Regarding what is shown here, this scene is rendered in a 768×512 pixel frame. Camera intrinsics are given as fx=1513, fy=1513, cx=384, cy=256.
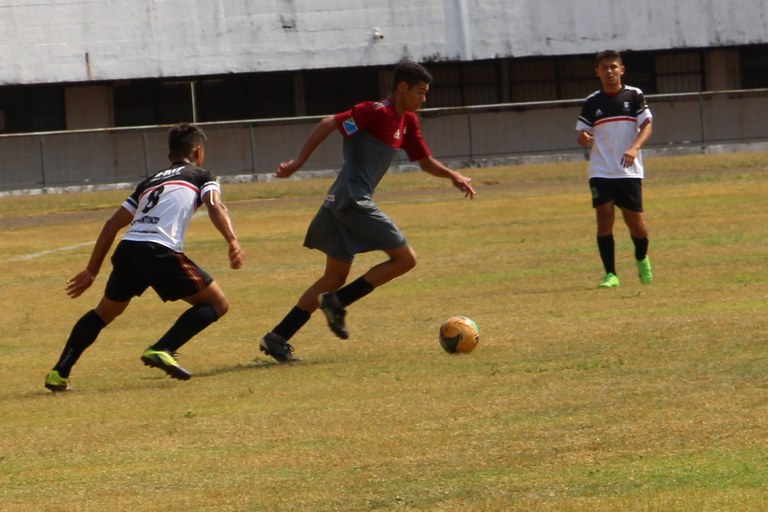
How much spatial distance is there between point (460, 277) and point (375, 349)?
4.81m

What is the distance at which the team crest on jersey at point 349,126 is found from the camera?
401 inches

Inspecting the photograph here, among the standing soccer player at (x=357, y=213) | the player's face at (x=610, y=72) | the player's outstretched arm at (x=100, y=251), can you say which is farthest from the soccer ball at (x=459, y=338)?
the player's face at (x=610, y=72)

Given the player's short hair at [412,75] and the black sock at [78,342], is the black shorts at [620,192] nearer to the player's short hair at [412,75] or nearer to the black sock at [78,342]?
the player's short hair at [412,75]

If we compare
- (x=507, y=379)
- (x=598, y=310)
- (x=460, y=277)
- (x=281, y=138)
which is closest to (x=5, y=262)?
(x=460, y=277)

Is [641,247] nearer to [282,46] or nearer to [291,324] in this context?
[291,324]

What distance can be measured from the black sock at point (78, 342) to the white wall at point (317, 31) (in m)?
30.5

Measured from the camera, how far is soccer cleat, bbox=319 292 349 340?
10.4m

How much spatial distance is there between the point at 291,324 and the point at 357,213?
0.89m

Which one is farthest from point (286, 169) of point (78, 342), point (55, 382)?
point (55, 382)

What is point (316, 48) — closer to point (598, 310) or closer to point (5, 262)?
point (5, 262)

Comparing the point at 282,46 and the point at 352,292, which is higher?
the point at 282,46

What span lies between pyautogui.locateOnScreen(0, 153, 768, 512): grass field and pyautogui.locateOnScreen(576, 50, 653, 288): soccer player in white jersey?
0.48 m

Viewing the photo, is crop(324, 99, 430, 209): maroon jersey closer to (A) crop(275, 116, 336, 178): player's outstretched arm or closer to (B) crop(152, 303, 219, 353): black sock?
(A) crop(275, 116, 336, 178): player's outstretched arm

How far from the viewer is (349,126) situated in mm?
10219
